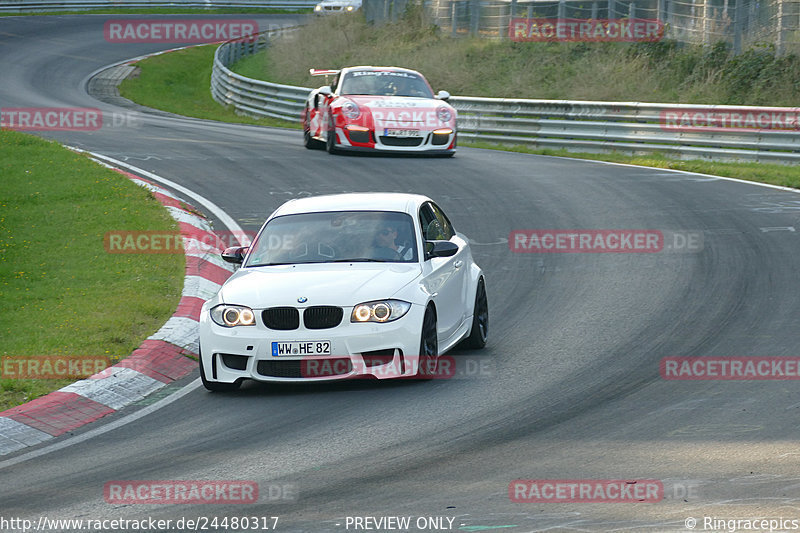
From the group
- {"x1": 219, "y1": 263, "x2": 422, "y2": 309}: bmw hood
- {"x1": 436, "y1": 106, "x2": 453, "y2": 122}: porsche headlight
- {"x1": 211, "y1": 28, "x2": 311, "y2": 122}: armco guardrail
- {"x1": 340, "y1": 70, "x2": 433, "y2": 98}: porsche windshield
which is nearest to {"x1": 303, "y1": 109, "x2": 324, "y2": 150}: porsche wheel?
{"x1": 340, "y1": 70, "x2": 433, "y2": 98}: porsche windshield

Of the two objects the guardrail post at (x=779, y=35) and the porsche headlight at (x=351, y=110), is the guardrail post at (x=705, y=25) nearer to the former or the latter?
the guardrail post at (x=779, y=35)

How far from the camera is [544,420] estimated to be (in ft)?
26.3

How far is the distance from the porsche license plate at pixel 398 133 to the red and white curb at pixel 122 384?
9.31 meters

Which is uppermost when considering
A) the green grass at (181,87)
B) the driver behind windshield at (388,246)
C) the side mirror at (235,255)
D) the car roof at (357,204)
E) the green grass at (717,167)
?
the car roof at (357,204)

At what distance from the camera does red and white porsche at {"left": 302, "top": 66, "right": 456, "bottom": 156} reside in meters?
22.1

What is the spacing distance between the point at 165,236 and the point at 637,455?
8728 mm

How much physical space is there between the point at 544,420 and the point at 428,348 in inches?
62.6

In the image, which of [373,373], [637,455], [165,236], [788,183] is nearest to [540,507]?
[637,455]

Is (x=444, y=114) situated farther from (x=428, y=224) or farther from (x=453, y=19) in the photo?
(x=453, y=19)

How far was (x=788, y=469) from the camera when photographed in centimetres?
660

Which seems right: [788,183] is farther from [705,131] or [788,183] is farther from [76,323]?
[76,323]

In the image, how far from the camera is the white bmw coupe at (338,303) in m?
9.02

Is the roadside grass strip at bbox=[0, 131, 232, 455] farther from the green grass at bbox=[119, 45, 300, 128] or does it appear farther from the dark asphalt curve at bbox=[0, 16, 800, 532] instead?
the green grass at bbox=[119, 45, 300, 128]

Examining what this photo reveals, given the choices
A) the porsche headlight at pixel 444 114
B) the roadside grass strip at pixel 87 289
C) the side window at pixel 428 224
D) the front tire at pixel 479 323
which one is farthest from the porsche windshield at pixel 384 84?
the front tire at pixel 479 323
